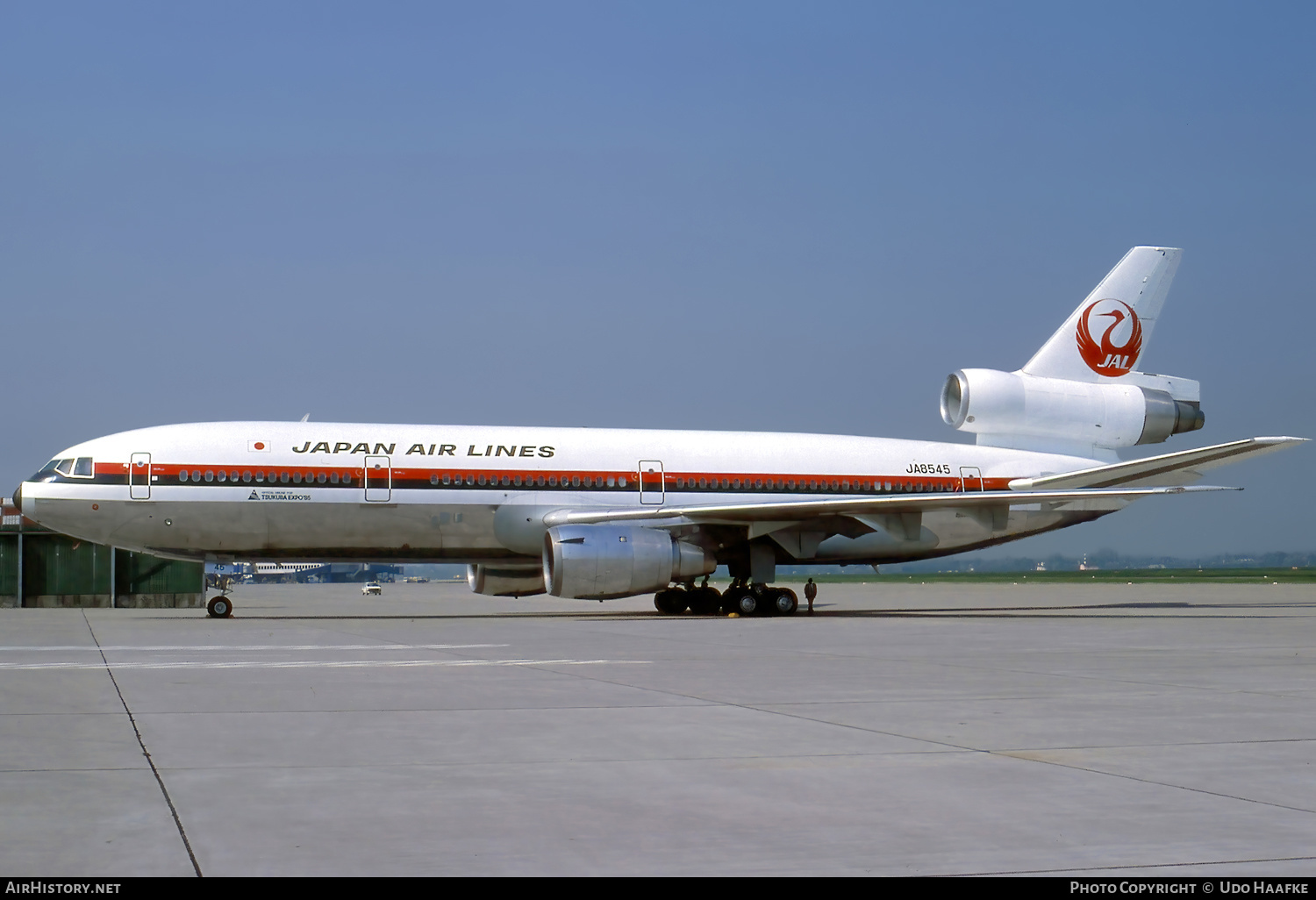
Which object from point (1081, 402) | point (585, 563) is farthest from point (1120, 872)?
point (1081, 402)

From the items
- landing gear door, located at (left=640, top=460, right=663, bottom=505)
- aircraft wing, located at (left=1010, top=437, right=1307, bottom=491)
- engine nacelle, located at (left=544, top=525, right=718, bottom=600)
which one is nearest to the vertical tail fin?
aircraft wing, located at (left=1010, top=437, right=1307, bottom=491)

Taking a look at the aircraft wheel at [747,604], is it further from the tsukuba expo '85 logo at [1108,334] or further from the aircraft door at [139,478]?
the aircraft door at [139,478]

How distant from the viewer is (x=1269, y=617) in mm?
23312

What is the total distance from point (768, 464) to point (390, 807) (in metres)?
21.0

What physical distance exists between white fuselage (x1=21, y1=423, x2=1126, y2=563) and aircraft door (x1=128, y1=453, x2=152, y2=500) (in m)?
0.02

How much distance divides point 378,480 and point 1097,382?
628 inches

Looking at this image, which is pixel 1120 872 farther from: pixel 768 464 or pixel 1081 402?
pixel 1081 402

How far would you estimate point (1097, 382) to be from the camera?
2898cm

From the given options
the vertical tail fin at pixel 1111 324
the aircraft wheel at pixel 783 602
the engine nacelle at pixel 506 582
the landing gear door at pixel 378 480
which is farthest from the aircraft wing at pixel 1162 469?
the landing gear door at pixel 378 480

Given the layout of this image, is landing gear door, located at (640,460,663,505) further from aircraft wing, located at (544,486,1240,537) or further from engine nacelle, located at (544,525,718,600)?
engine nacelle, located at (544,525,718,600)

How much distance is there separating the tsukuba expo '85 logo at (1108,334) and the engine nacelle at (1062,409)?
19.6 inches

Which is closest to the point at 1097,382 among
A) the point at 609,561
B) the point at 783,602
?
the point at 783,602

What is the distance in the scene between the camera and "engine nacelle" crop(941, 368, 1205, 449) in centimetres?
2820

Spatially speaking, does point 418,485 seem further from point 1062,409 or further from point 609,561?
point 1062,409
